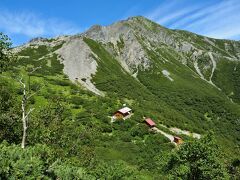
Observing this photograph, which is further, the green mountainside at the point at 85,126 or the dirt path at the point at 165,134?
the dirt path at the point at 165,134

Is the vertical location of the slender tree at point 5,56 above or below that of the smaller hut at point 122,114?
below

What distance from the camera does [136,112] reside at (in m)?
110

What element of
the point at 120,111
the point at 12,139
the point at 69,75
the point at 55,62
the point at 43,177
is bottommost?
the point at 43,177

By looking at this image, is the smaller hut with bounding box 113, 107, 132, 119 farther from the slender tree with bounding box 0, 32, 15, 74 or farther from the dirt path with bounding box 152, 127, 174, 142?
the slender tree with bounding box 0, 32, 15, 74

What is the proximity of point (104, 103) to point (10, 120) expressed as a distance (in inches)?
2852

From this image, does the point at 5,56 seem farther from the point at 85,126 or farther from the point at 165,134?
the point at 165,134

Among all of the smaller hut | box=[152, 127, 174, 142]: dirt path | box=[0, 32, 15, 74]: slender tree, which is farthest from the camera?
the smaller hut

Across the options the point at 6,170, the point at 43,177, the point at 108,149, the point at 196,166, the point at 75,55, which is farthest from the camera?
the point at 75,55

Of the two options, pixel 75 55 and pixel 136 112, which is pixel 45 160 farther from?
pixel 75 55

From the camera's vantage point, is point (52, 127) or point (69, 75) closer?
point (52, 127)

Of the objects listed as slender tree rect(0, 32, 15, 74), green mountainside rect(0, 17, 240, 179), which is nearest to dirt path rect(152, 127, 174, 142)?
green mountainside rect(0, 17, 240, 179)

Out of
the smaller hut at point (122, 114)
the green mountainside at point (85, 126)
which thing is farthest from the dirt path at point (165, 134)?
the smaller hut at point (122, 114)

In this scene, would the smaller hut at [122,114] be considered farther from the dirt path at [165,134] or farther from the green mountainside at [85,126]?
the dirt path at [165,134]

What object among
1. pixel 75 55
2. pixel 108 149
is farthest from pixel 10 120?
pixel 75 55
